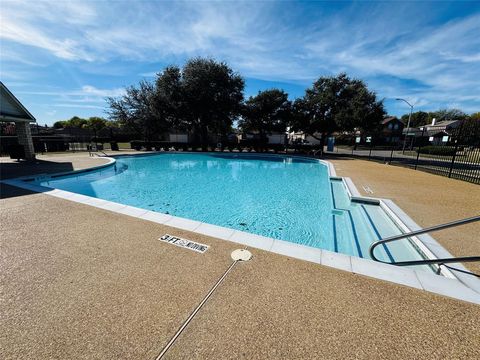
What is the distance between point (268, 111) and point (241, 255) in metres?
27.1

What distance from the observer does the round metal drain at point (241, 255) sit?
10.1ft

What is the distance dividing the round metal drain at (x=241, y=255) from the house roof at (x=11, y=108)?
1462 centimetres

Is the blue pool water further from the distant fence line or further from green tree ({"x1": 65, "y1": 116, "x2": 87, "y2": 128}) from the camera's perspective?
green tree ({"x1": 65, "y1": 116, "x2": 87, "y2": 128})

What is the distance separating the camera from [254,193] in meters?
9.12

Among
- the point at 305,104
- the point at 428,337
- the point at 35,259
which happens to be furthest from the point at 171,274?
the point at 305,104

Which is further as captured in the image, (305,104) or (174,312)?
(305,104)

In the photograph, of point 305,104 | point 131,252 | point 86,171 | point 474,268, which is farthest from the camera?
point 305,104

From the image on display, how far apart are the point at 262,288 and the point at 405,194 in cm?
732

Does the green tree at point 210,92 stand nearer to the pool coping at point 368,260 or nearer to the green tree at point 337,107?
the green tree at point 337,107

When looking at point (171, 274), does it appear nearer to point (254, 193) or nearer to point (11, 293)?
point (11, 293)

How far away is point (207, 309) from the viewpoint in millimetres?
2154

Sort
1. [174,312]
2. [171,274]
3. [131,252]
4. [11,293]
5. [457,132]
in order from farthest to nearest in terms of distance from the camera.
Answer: [457,132] → [131,252] → [171,274] → [11,293] → [174,312]

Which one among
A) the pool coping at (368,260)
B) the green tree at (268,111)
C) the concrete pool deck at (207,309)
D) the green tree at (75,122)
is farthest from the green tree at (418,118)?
the green tree at (75,122)

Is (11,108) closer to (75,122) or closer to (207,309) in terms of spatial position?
(207,309)
